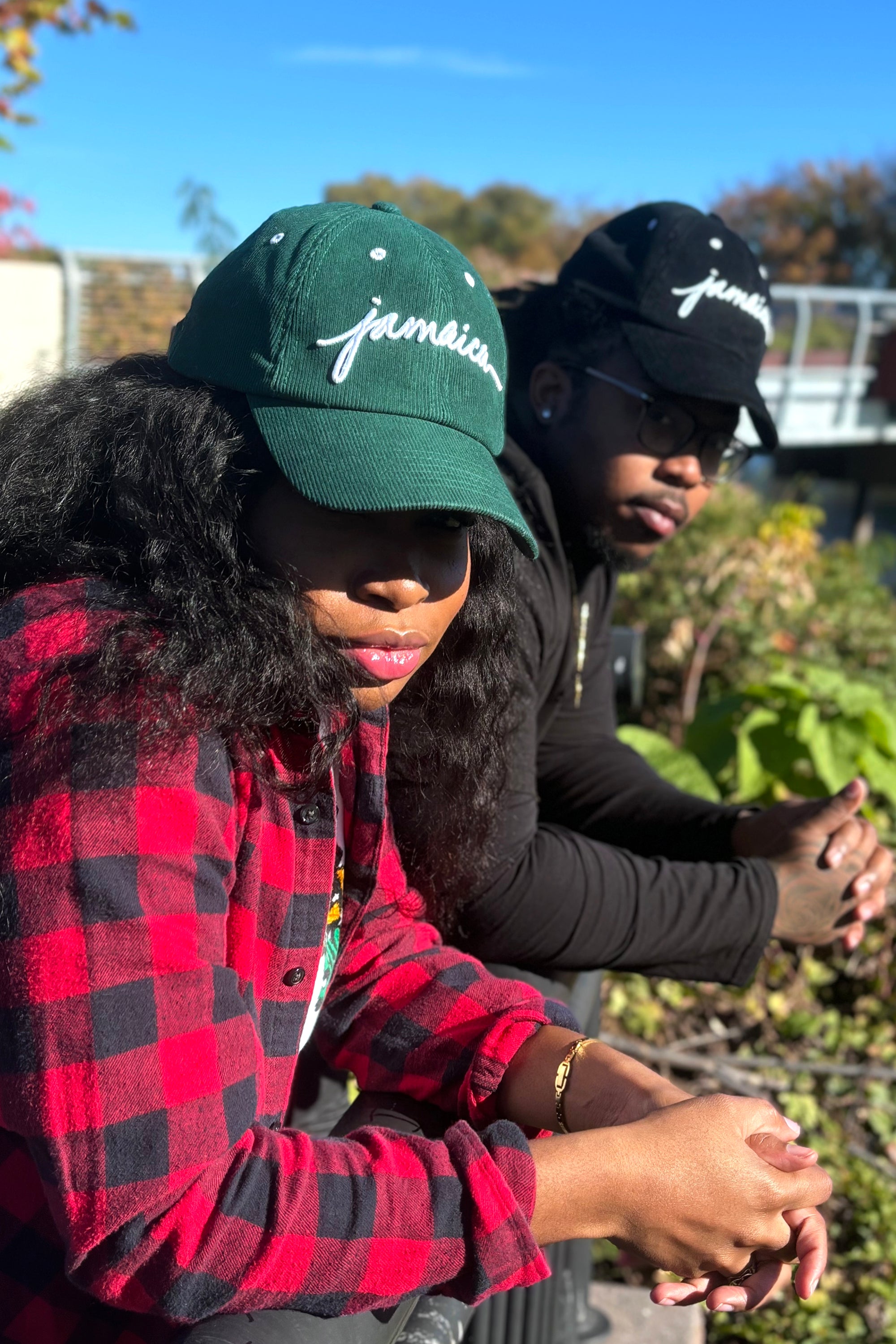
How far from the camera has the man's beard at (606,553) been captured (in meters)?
2.35

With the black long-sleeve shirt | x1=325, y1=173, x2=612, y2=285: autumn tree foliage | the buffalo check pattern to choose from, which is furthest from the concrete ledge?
x1=325, y1=173, x2=612, y2=285: autumn tree foliage

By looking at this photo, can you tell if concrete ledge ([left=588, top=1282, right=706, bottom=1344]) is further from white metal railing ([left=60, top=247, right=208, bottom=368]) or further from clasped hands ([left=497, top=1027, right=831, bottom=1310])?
white metal railing ([left=60, top=247, right=208, bottom=368])

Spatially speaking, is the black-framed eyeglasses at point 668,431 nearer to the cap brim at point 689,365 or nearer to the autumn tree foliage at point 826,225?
the cap brim at point 689,365

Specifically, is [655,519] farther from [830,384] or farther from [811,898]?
[830,384]

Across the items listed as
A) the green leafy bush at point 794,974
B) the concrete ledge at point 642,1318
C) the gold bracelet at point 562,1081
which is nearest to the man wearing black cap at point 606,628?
the gold bracelet at point 562,1081

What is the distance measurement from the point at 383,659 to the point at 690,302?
1.31 meters

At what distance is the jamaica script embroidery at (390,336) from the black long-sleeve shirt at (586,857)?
0.50m

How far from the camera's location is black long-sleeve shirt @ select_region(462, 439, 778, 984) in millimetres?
1916

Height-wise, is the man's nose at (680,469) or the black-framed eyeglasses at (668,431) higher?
the black-framed eyeglasses at (668,431)

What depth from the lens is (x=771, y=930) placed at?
212 cm

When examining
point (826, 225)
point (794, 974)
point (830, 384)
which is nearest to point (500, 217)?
point (826, 225)

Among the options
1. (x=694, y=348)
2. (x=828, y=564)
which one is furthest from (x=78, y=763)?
(x=828, y=564)

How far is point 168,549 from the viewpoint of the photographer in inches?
45.4

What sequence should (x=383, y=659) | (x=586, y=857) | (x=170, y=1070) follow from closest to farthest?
1. (x=170, y=1070)
2. (x=383, y=659)
3. (x=586, y=857)
